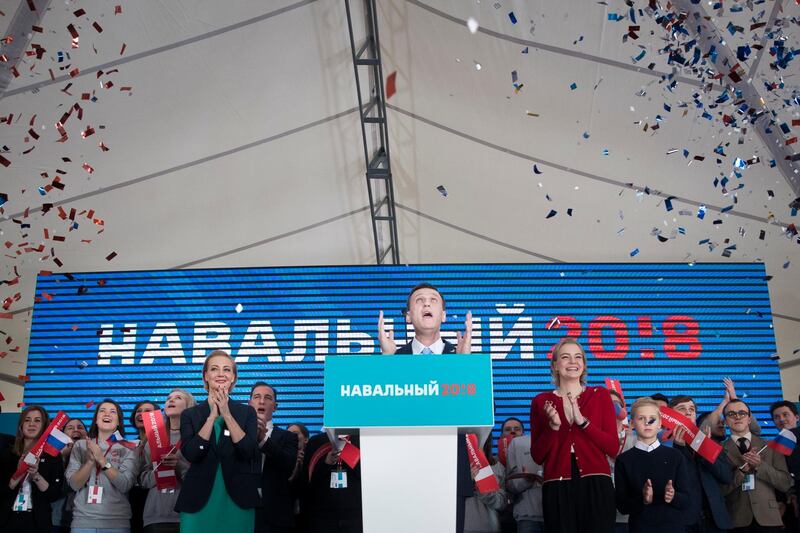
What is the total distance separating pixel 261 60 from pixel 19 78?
176 centimetres

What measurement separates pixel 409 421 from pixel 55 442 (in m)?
3.09

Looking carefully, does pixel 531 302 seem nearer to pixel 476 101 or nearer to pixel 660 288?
pixel 660 288

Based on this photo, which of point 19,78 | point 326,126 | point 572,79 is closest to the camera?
point 19,78

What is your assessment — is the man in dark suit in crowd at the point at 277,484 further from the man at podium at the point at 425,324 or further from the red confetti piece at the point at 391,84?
the red confetti piece at the point at 391,84

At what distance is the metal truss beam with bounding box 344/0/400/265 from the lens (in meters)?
6.82

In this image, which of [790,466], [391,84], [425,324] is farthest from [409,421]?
[391,84]

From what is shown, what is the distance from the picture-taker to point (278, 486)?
4539 mm

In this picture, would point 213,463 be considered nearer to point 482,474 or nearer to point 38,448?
point 482,474

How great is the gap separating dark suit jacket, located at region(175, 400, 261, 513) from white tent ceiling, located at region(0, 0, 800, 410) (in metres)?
3.19

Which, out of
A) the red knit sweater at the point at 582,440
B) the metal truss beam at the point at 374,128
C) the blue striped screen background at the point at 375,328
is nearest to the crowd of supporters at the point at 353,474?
the red knit sweater at the point at 582,440

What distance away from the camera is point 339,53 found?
6867mm

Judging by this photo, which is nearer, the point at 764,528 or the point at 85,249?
the point at 764,528

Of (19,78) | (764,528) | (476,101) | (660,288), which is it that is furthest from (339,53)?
(764,528)

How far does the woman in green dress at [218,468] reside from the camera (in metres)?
3.45
